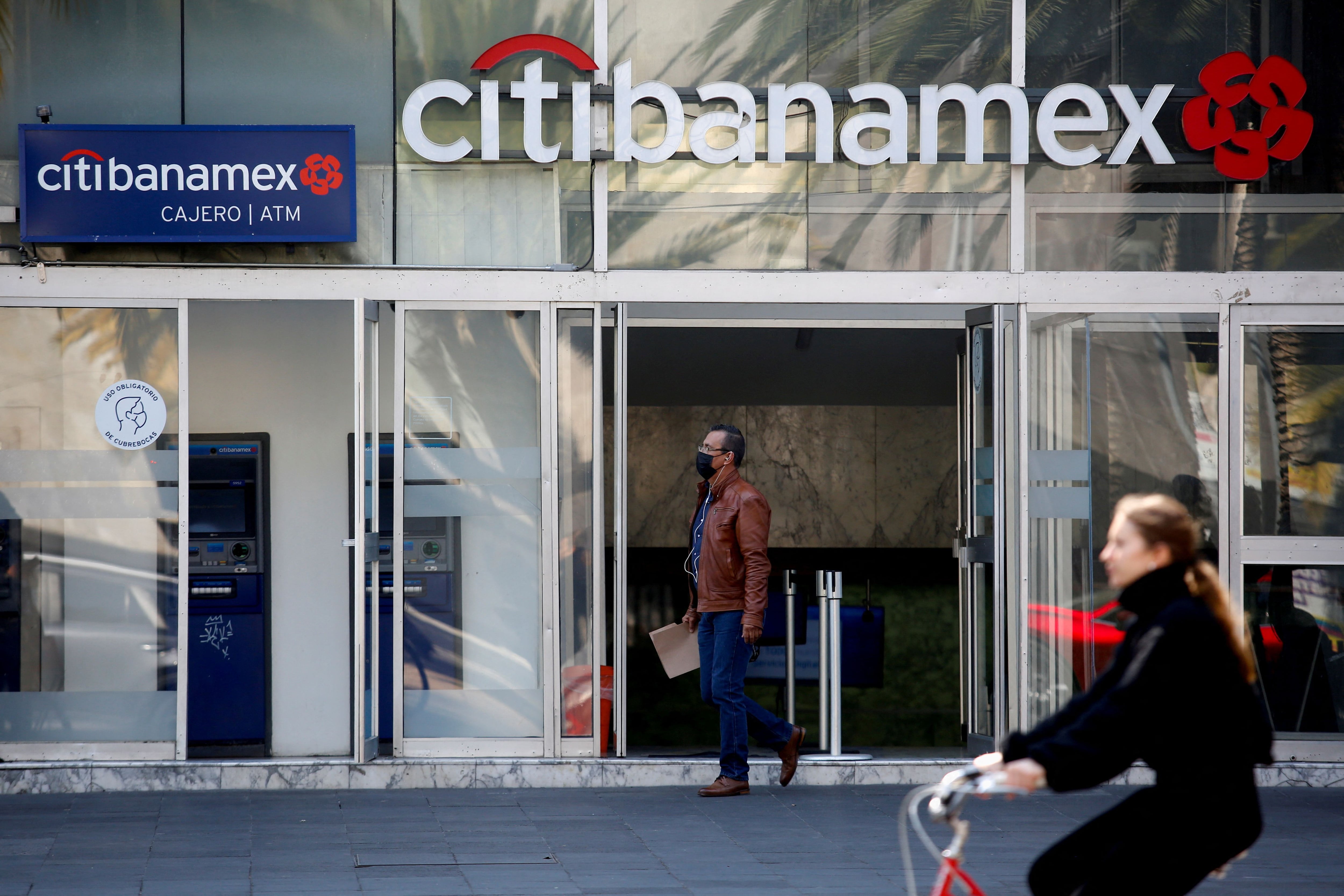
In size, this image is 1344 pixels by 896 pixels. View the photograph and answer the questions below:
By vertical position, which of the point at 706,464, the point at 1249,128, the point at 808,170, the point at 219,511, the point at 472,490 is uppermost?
the point at 1249,128

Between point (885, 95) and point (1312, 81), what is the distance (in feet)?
7.26

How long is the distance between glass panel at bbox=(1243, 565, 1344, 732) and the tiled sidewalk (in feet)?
1.46

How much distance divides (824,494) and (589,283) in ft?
20.5

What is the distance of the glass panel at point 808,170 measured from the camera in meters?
6.87

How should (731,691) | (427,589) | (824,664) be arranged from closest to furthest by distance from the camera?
1. (731,691)
2. (427,589)
3. (824,664)

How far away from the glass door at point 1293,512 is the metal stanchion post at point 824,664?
2034mm

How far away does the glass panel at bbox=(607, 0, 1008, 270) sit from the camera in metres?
6.87

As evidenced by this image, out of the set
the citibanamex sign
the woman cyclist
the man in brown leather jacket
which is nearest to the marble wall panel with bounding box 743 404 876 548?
the citibanamex sign

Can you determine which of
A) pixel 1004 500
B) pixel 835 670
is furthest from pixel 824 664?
pixel 1004 500

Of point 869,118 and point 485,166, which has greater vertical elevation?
point 869,118

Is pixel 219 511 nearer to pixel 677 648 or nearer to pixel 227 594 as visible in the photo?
pixel 227 594

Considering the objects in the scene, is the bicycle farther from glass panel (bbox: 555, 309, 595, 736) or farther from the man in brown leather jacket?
glass panel (bbox: 555, 309, 595, 736)

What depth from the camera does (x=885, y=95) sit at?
6883 mm

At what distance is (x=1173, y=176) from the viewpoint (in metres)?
6.98
